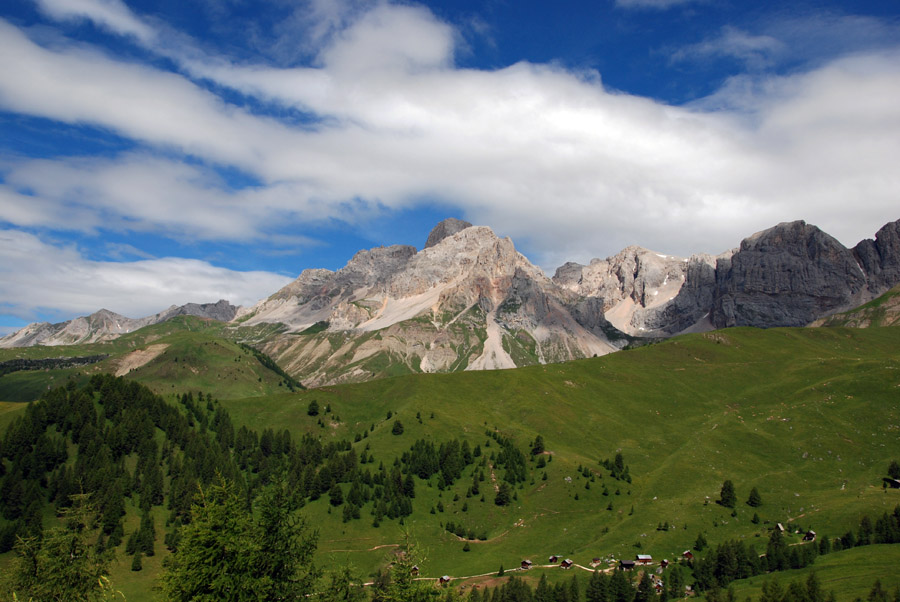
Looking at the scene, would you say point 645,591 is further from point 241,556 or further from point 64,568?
point 64,568

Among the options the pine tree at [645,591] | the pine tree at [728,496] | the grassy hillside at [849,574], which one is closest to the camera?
the grassy hillside at [849,574]

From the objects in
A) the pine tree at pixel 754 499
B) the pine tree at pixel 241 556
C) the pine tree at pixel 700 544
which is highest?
the pine tree at pixel 241 556

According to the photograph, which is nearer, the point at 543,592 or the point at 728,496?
the point at 543,592

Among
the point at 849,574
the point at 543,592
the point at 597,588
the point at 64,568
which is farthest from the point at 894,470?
the point at 64,568

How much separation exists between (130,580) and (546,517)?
10783 centimetres

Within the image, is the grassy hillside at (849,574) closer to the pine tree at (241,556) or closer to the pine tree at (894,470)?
the pine tree at (894,470)

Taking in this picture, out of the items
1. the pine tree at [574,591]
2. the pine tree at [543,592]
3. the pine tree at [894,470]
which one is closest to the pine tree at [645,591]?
the pine tree at [574,591]

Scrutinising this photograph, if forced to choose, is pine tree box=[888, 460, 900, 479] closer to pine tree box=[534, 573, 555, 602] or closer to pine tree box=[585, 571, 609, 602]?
pine tree box=[585, 571, 609, 602]

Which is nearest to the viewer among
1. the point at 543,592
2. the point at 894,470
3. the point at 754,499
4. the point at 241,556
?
the point at 241,556

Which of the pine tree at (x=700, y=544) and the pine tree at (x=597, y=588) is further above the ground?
the pine tree at (x=700, y=544)

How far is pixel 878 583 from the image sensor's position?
10600 centimetres

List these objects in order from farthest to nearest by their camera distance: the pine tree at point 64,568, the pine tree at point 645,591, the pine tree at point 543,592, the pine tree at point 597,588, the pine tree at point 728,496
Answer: the pine tree at point 728,496 < the pine tree at point 597,588 < the pine tree at point 645,591 < the pine tree at point 543,592 < the pine tree at point 64,568

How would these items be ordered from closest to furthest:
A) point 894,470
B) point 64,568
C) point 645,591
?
point 64,568 < point 645,591 < point 894,470

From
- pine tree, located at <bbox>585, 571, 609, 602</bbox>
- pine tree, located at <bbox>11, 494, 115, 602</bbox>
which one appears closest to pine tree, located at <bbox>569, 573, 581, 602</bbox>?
pine tree, located at <bbox>585, 571, 609, 602</bbox>
